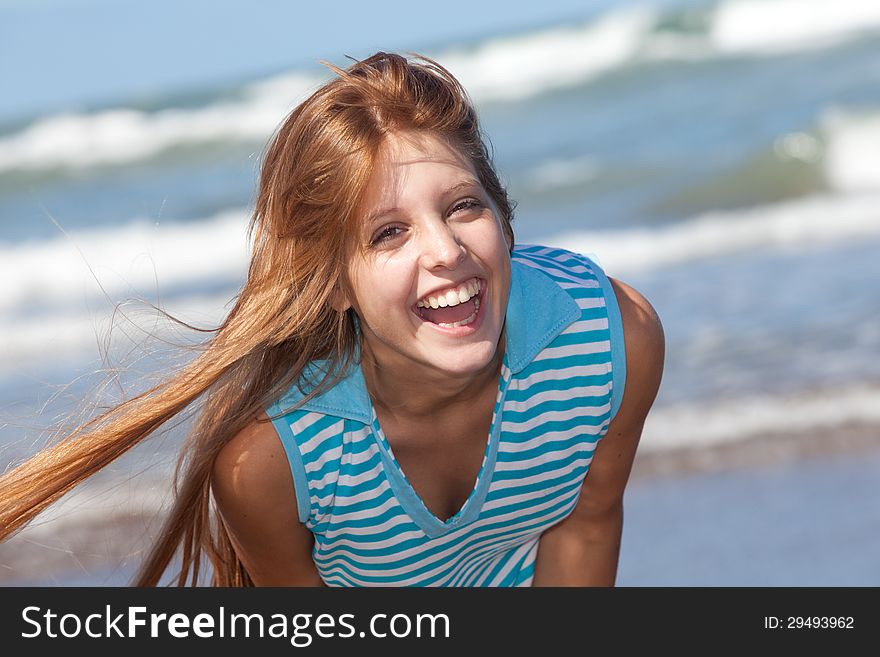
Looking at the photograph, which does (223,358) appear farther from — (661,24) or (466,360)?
(661,24)

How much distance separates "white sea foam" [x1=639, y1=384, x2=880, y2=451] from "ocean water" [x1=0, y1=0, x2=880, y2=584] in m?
0.01

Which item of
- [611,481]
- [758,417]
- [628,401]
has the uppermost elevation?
[758,417]

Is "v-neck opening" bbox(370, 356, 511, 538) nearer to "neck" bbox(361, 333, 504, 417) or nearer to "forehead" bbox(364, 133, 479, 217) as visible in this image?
"neck" bbox(361, 333, 504, 417)

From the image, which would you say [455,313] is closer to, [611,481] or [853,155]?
[611,481]

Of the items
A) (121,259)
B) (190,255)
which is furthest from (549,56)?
(121,259)

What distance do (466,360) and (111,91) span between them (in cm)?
1804

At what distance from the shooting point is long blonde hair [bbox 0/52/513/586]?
249cm

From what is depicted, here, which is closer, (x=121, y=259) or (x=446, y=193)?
(x=446, y=193)

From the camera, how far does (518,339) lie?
2744 mm

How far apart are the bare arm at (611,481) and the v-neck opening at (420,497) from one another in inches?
11.3

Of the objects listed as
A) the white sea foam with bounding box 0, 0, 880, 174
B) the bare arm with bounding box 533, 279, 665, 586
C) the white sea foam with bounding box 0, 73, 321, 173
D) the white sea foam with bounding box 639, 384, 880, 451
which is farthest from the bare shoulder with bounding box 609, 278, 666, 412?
the white sea foam with bounding box 0, 0, 880, 174

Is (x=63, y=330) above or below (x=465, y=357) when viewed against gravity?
above

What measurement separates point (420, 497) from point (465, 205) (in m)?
0.71
